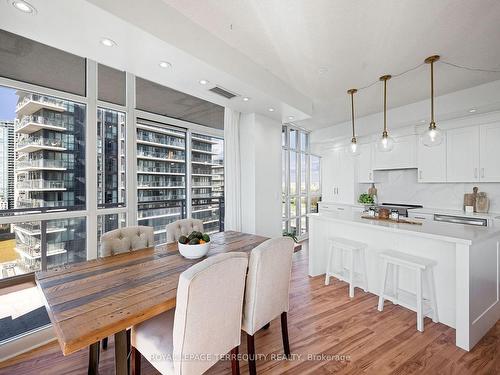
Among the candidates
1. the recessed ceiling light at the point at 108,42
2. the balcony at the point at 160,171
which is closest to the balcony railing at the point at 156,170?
the balcony at the point at 160,171

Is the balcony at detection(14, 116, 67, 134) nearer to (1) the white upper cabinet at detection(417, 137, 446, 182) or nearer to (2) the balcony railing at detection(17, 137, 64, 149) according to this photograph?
(2) the balcony railing at detection(17, 137, 64, 149)

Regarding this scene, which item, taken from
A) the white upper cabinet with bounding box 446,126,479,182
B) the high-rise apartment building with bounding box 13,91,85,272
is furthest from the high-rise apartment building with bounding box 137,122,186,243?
the white upper cabinet with bounding box 446,126,479,182

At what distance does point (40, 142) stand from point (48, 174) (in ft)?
1.00

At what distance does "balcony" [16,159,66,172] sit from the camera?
213 cm

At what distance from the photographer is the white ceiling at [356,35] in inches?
72.3

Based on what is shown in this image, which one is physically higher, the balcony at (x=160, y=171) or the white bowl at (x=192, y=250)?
the balcony at (x=160, y=171)

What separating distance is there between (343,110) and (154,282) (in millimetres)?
4235

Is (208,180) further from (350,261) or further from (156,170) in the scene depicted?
(350,261)

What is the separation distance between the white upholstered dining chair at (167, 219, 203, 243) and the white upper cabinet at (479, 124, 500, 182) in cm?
424

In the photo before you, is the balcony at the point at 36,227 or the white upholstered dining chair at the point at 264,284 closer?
the white upholstered dining chair at the point at 264,284

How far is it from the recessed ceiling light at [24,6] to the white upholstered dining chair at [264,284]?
6.98ft

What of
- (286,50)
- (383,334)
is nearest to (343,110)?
(286,50)

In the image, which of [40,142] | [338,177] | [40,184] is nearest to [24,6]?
[40,142]

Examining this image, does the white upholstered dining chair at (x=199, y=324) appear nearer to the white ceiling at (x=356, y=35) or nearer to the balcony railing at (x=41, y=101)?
the white ceiling at (x=356, y=35)
